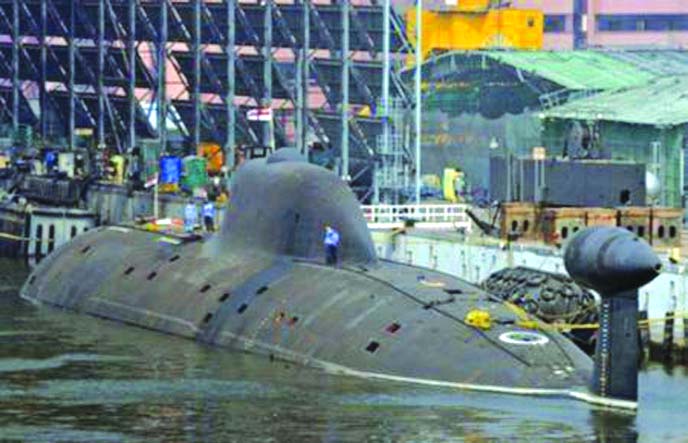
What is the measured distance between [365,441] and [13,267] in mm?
52360

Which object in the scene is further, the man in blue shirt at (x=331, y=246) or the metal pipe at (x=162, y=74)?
the metal pipe at (x=162, y=74)

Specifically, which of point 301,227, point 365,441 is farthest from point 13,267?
point 365,441

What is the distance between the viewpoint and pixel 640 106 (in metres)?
107

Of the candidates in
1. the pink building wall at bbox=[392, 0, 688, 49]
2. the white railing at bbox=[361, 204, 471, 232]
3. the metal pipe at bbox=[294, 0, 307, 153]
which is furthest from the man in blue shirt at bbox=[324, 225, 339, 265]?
the pink building wall at bbox=[392, 0, 688, 49]

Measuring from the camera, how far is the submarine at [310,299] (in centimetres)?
5444

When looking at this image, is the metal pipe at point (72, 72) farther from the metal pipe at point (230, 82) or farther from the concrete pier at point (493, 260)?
the concrete pier at point (493, 260)

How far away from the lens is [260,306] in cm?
6356

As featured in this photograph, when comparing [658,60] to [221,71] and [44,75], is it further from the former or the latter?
[44,75]

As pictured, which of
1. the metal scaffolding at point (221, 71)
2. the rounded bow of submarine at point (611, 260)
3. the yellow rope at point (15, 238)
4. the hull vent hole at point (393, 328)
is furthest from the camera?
the metal scaffolding at point (221, 71)

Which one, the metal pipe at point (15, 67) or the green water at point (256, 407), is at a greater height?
the metal pipe at point (15, 67)

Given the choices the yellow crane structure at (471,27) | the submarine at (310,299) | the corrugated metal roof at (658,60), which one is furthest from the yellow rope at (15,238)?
the yellow crane structure at (471,27)

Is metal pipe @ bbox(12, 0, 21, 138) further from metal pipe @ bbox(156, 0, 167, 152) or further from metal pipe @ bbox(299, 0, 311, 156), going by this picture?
metal pipe @ bbox(299, 0, 311, 156)

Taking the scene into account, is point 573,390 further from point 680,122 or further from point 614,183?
point 680,122

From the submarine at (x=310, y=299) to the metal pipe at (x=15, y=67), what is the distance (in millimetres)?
62328
